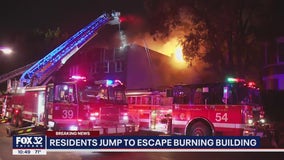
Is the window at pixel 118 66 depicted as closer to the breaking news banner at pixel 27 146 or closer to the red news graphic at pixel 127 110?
the red news graphic at pixel 127 110

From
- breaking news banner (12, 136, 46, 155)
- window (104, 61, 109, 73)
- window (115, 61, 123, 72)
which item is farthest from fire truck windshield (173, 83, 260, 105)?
window (104, 61, 109, 73)

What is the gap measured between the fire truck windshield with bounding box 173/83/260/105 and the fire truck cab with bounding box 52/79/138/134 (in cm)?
223

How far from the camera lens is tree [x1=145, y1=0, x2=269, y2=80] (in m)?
19.1

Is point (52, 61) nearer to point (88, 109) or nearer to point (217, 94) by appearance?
point (88, 109)

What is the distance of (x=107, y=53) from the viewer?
3316 cm

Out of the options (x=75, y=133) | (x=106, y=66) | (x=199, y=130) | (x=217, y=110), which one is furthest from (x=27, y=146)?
(x=106, y=66)

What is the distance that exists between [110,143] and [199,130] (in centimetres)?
413

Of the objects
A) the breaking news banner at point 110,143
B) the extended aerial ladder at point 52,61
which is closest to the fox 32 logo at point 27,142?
the breaking news banner at point 110,143

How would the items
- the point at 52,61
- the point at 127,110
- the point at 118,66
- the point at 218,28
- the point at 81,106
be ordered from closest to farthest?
1. the point at 81,106
2. the point at 127,110
3. the point at 52,61
4. the point at 218,28
5. the point at 118,66

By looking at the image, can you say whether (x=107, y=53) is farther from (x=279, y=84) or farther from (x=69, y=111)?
(x=69, y=111)

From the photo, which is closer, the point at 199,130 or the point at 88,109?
the point at 88,109

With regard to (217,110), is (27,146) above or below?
below

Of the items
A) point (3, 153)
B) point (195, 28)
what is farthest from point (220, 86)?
point (195, 28)

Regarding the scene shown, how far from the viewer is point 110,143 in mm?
9375
